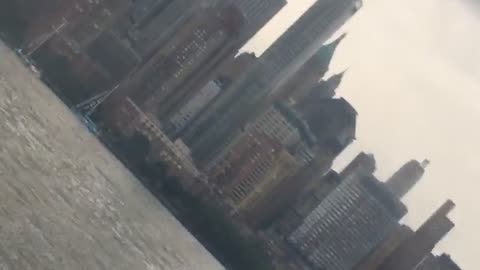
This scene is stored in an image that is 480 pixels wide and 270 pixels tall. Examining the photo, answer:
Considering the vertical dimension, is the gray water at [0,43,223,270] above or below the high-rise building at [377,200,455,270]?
below

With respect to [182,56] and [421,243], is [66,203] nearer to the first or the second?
[182,56]

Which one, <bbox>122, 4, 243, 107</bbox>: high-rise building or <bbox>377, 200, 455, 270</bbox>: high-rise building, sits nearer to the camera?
<bbox>122, 4, 243, 107</bbox>: high-rise building

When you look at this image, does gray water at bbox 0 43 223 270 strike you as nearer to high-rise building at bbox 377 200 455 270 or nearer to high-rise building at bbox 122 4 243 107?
high-rise building at bbox 122 4 243 107

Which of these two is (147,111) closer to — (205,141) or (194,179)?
(194,179)

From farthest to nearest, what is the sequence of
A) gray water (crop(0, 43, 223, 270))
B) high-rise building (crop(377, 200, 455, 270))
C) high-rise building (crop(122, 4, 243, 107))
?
high-rise building (crop(377, 200, 455, 270)), high-rise building (crop(122, 4, 243, 107)), gray water (crop(0, 43, 223, 270))

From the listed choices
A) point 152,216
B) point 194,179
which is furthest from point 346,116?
point 152,216

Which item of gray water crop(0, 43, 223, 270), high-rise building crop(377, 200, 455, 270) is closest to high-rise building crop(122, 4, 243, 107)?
gray water crop(0, 43, 223, 270)

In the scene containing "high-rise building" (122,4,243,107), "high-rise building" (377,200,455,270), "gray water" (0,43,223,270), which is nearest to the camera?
"gray water" (0,43,223,270)

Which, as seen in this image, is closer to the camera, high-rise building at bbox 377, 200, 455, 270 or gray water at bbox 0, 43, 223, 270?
gray water at bbox 0, 43, 223, 270
